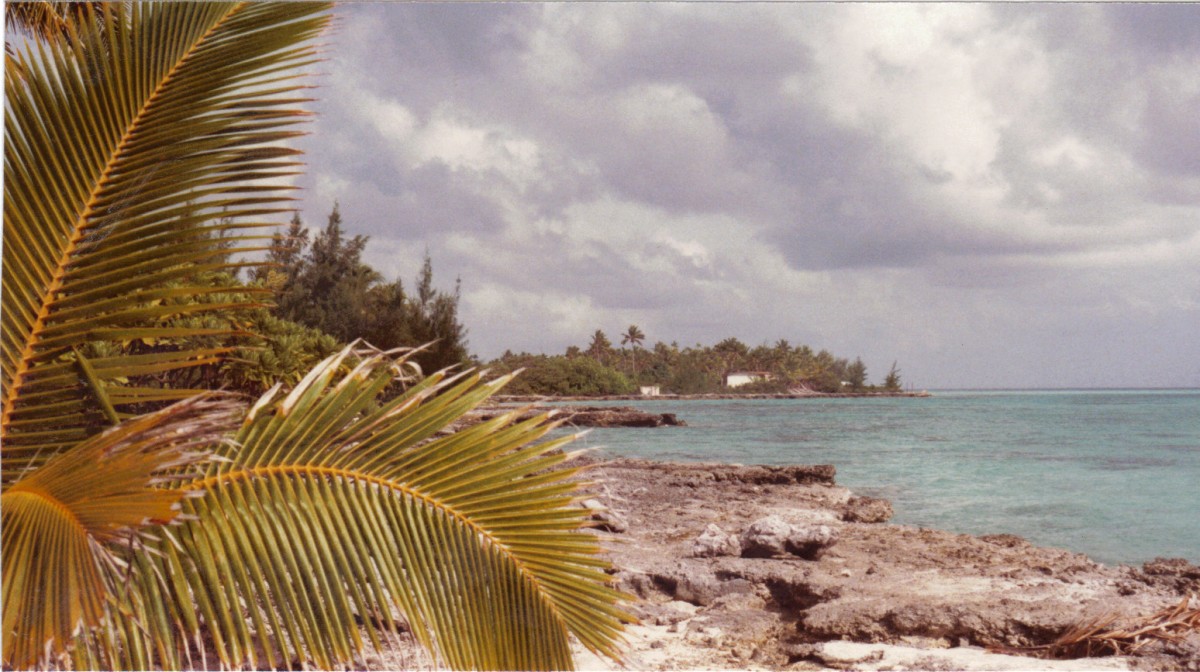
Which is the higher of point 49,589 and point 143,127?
point 143,127

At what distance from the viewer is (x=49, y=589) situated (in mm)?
1286

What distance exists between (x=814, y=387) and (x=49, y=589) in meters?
19.0

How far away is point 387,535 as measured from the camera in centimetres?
178

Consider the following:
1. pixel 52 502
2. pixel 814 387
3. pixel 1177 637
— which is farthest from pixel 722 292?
pixel 814 387

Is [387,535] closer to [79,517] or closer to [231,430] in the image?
[231,430]

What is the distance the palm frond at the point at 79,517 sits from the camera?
122 cm

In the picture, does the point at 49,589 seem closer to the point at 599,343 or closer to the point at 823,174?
the point at 823,174

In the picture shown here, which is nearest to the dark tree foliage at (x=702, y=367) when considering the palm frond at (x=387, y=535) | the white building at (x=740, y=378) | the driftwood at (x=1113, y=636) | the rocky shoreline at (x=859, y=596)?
the white building at (x=740, y=378)

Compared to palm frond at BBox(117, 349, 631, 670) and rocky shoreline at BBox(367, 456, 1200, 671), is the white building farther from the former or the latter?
palm frond at BBox(117, 349, 631, 670)

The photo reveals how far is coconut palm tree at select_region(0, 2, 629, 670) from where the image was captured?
1.68 m

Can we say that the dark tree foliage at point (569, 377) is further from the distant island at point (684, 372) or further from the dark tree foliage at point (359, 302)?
the dark tree foliage at point (359, 302)

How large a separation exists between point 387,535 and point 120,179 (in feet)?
3.45

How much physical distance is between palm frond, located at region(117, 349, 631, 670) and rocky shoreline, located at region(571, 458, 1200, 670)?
226 mm

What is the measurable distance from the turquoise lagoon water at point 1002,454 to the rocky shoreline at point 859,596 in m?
2.08
